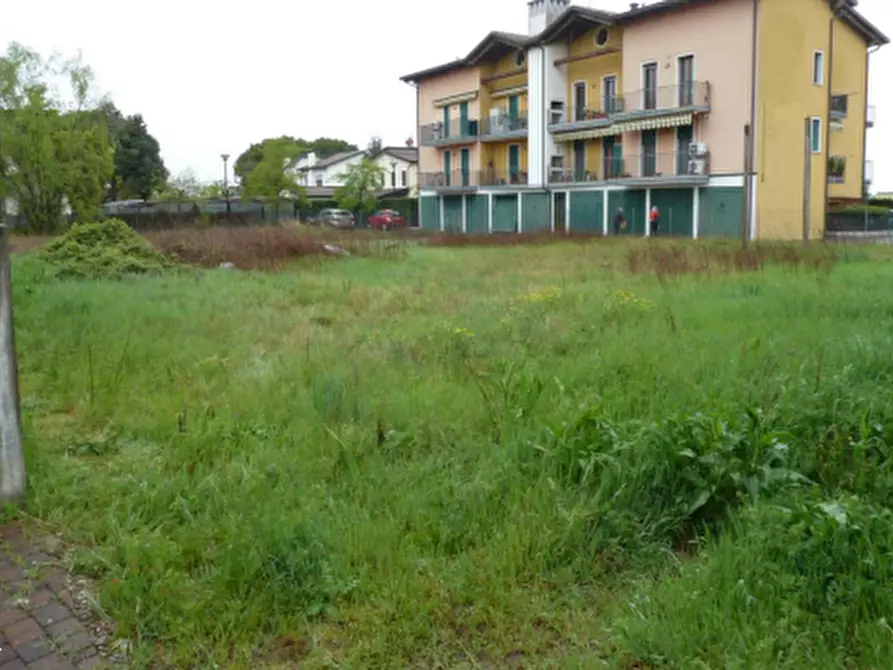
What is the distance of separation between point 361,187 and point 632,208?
2204 cm

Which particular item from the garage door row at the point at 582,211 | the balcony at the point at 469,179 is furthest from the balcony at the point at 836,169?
the balcony at the point at 469,179

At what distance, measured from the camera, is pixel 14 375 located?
442 cm

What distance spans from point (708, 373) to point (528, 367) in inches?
57.0

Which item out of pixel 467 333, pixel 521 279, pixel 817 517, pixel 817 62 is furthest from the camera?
pixel 817 62

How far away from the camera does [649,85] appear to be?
37.0 m

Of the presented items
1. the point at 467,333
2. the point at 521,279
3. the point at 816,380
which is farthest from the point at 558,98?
the point at 816,380

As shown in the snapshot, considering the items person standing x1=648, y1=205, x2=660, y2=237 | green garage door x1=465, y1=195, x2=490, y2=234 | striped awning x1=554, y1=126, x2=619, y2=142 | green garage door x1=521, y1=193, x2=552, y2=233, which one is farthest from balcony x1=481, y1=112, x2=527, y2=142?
person standing x1=648, y1=205, x2=660, y2=237

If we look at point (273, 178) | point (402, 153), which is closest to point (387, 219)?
point (273, 178)

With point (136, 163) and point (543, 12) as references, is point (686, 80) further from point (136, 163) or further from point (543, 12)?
point (136, 163)

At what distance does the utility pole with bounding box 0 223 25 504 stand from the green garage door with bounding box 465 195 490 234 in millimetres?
42708

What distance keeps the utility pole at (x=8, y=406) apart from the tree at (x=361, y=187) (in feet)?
167

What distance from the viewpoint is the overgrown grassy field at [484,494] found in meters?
3.16

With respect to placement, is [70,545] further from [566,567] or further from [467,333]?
[467,333]

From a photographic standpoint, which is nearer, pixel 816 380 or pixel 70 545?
pixel 70 545
